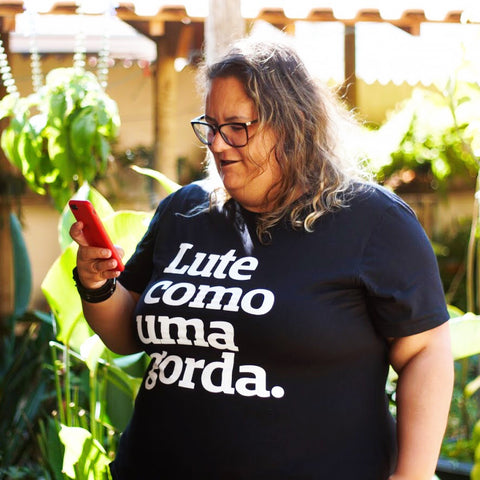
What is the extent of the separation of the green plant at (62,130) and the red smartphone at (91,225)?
4.21ft

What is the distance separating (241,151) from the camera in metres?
1.71

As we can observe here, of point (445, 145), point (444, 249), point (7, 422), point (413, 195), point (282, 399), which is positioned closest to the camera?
point (282, 399)

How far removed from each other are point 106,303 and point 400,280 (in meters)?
0.68

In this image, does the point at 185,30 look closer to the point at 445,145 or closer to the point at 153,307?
the point at 445,145

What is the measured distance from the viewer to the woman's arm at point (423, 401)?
5.30 feet

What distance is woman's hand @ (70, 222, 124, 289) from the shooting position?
1730mm

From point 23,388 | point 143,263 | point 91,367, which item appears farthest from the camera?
point 23,388

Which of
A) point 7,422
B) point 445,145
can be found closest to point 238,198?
point 7,422

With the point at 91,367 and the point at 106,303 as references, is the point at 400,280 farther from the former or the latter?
the point at 91,367

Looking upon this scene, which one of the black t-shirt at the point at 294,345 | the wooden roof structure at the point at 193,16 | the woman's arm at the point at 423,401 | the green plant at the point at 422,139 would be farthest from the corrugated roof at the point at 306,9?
the woman's arm at the point at 423,401

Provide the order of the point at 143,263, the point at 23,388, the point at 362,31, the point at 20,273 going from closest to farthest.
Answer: the point at 143,263 → the point at 23,388 → the point at 20,273 → the point at 362,31

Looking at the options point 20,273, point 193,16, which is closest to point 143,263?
point 20,273

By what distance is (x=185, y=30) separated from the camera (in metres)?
6.05

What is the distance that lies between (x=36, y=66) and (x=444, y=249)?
5.09 m
